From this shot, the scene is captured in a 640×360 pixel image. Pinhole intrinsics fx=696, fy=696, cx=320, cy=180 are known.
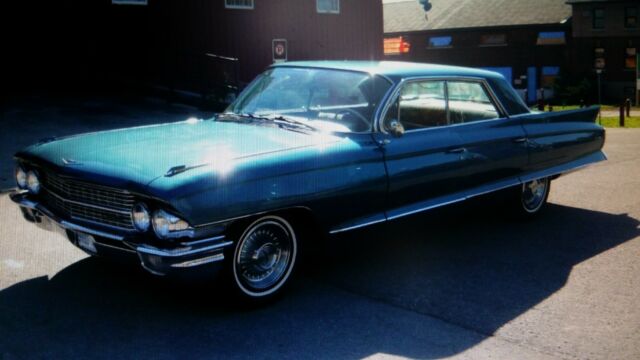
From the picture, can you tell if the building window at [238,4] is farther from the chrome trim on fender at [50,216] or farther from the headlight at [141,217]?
the headlight at [141,217]

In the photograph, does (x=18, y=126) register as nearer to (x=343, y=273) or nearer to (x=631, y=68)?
(x=343, y=273)

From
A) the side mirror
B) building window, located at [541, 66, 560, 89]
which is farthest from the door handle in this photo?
building window, located at [541, 66, 560, 89]

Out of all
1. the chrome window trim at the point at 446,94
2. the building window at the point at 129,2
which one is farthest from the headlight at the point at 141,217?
the building window at the point at 129,2

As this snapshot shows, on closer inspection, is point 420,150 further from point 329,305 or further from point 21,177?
point 21,177

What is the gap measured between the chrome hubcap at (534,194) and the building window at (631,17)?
4540 cm

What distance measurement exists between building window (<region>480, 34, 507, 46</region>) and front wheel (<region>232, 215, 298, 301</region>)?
51.1 m

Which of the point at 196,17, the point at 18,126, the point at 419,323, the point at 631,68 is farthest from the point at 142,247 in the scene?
the point at 631,68

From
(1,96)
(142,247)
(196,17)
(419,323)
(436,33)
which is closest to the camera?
(142,247)

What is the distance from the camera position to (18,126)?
1275 centimetres

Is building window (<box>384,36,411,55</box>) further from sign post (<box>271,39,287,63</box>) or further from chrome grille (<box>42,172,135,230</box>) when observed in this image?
chrome grille (<box>42,172,135,230</box>)

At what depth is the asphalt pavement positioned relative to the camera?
3959mm

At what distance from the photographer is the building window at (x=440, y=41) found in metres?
55.4

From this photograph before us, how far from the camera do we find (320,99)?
5.46 metres

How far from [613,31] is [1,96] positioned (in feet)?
140
